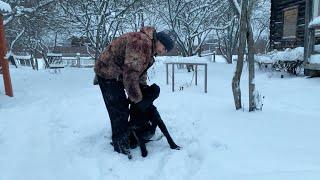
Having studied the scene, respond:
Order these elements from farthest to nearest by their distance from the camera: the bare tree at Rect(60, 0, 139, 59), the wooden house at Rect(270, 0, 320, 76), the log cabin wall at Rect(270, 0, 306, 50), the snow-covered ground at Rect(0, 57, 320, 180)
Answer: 1. the bare tree at Rect(60, 0, 139, 59)
2. the log cabin wall at Rect(270, 0, 306, 50)
3. the wooden house at Rect(270, 0, 320, 76)
4. the snow-covered ground at Rect(0, 57, 320, 180)

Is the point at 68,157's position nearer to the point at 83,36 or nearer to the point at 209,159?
the point at 209,159

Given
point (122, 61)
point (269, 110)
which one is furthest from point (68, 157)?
point (269, 110)

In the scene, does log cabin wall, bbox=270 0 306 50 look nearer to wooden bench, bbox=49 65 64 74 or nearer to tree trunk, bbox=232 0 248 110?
tree trunk, bbox=232 0 248 110

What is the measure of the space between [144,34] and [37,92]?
7.04 meters

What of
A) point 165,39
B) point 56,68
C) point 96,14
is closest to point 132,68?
point 165,39

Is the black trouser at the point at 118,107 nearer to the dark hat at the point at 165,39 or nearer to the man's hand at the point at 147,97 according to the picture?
the man's hand at the point at 147,97

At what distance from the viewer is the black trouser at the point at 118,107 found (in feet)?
13.6

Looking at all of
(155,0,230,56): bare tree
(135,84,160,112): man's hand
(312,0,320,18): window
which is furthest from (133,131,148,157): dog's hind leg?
(155,0,230,56): bare tree

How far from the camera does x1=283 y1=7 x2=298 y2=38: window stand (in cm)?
1555

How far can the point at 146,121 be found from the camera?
14.4 feet

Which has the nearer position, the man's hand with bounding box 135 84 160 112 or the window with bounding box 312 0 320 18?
the man's hand with bounding box 135 84 160 112

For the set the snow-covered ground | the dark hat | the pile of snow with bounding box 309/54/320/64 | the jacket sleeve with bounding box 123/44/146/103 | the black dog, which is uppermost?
the dark hat

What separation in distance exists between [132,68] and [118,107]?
0.55 metres

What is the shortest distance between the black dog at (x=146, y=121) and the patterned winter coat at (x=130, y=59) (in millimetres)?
277
